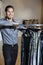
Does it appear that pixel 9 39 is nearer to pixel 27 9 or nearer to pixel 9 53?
pixel 9 53

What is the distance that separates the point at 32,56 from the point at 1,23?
1.88 ft


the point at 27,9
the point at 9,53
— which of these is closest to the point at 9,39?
the point at 9,53

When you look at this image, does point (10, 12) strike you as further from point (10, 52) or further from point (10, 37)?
point (10, 52)

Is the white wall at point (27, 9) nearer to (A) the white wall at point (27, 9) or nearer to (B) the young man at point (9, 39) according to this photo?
(A) the white wall at point (27, 9)

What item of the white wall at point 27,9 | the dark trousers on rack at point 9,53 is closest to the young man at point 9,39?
the dark trousers on rack at point 9,53

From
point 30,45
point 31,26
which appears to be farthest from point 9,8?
point 30,45

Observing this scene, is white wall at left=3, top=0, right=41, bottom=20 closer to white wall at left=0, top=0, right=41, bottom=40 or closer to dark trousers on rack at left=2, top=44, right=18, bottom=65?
white wall at left=0, top=0, right=41, bottom=40

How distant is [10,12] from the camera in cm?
243

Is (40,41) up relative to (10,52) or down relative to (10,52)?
up

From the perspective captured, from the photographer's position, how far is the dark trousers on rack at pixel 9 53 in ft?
8.21

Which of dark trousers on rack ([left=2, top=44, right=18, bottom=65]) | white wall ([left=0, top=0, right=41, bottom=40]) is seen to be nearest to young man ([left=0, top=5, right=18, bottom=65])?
dark trousers on rack ([left=2, top=44, right=18, bottom=65])

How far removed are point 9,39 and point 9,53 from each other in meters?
0.21

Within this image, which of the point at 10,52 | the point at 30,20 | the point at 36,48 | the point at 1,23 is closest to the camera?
the point at 36,48

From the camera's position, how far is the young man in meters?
2.42
